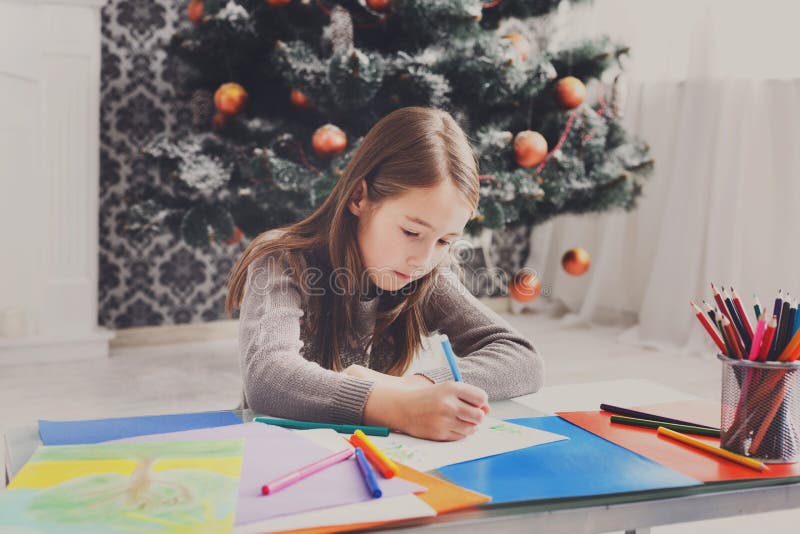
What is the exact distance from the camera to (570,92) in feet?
8.29

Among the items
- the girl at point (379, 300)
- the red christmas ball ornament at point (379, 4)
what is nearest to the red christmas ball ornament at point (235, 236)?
the red christmas ball ornament at point (379, 4)

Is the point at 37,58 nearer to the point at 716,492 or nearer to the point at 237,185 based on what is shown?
the point at 237,185

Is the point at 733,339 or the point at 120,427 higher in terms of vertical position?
the point at 733,339

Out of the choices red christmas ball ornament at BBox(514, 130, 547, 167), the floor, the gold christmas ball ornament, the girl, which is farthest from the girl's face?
the gold christmas ball ornament

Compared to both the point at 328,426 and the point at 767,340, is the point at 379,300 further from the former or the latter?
the point at 767,340

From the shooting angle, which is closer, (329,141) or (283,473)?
(283,473)

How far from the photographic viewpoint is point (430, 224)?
1.04 metres

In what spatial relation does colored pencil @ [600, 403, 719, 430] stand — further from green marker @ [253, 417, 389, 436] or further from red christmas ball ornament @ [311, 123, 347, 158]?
red christmas ball ornament @ [311, 123, 347, 158]

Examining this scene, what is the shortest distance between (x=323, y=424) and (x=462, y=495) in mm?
232

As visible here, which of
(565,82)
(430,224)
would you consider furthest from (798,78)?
(430,224)

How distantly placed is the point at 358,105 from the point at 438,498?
6.20ft

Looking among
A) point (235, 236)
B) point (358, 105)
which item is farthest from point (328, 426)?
point (235, 236)

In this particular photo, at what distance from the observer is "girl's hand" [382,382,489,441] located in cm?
76

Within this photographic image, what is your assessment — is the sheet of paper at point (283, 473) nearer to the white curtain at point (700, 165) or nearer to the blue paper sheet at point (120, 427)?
the blue paper sheet at point (120, 427)
